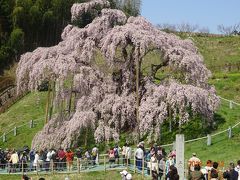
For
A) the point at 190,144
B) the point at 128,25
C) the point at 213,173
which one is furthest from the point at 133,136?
the point at 213,173

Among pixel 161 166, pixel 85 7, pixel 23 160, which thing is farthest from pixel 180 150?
pixel 85 7

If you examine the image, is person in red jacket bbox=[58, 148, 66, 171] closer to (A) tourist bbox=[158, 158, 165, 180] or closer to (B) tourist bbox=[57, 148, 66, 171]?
(B) tourist bbox=[57, 148, 66, 171]

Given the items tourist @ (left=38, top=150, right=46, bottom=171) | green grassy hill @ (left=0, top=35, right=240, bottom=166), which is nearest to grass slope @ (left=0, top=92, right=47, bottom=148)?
green grassy hill @ (left=0, top=35, right=240, bottom=166)

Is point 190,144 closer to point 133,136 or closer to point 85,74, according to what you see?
point 133,136

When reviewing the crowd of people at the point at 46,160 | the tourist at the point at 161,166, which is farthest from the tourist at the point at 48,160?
the tourist at the point at 161,166

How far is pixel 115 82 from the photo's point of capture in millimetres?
33156

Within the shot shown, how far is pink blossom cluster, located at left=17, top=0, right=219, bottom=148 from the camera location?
3083 cm

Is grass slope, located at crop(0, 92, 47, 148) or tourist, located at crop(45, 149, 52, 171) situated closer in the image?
tourist, located at crop(45, 149, 52, 171)

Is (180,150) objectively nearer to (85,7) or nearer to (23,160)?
(23,160)

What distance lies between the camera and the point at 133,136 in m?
31.6

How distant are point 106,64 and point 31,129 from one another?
11231mm

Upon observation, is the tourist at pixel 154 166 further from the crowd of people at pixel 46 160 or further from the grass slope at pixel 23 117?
the grass slope at pixel 23 117

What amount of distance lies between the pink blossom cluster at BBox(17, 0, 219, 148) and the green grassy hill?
7.00 feet

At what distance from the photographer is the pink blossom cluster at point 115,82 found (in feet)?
101
